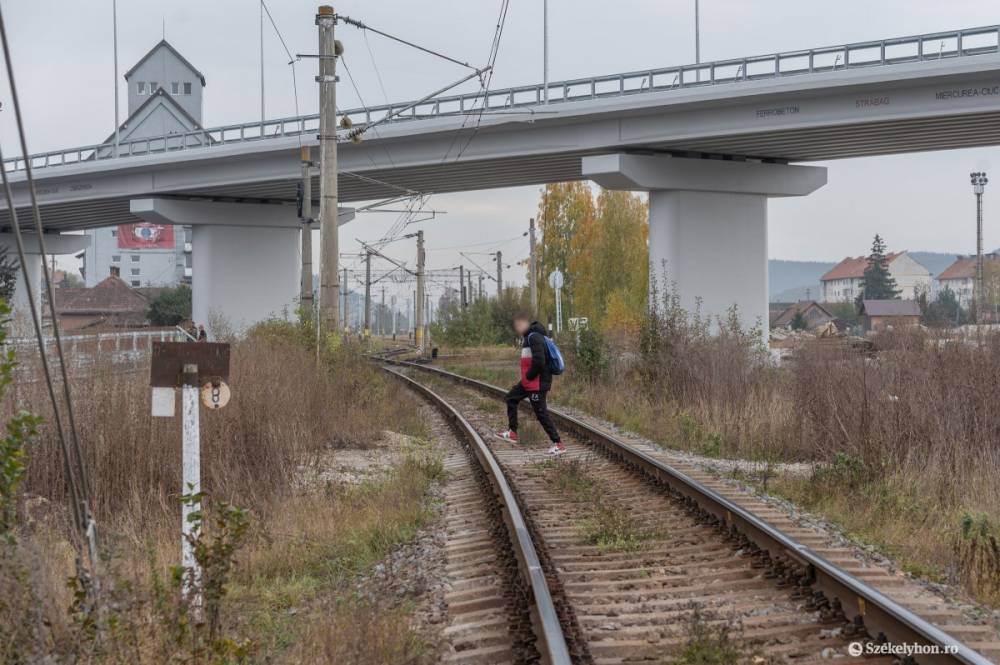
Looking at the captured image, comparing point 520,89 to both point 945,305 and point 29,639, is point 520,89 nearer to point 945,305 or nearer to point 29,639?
point 945,305

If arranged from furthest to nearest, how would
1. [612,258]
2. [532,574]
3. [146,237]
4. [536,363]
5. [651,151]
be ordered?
[146,237], [612,258], [651,151], [536,363], [532,574]

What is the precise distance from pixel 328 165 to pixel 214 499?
1190cm

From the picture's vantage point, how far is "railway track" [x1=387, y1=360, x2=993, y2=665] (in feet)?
17.6

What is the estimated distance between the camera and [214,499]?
→ 9.14m

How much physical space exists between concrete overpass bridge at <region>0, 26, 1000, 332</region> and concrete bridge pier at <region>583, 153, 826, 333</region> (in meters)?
0.05

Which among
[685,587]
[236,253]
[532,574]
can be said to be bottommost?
[685,587]

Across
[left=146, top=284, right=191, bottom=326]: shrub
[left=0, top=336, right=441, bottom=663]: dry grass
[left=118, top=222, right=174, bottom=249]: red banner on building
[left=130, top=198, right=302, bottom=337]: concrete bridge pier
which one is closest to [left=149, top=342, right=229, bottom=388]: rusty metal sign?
[left=0, top=336, right=441, bottom=663]: dry grass

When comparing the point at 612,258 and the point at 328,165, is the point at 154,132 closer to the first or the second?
the point at 612,258

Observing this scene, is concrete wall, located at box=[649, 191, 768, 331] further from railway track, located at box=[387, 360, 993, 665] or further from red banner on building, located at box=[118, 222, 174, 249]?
red banner on building, located at box=[118, 222, 174, 249]

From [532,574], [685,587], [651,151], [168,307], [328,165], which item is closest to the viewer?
[532,574]

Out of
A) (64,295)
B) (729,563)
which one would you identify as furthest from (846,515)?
(64,295)

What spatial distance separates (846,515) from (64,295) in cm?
9768

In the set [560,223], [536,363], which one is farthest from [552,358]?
[560,223]

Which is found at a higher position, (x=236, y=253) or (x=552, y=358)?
(x=236, y=253)
